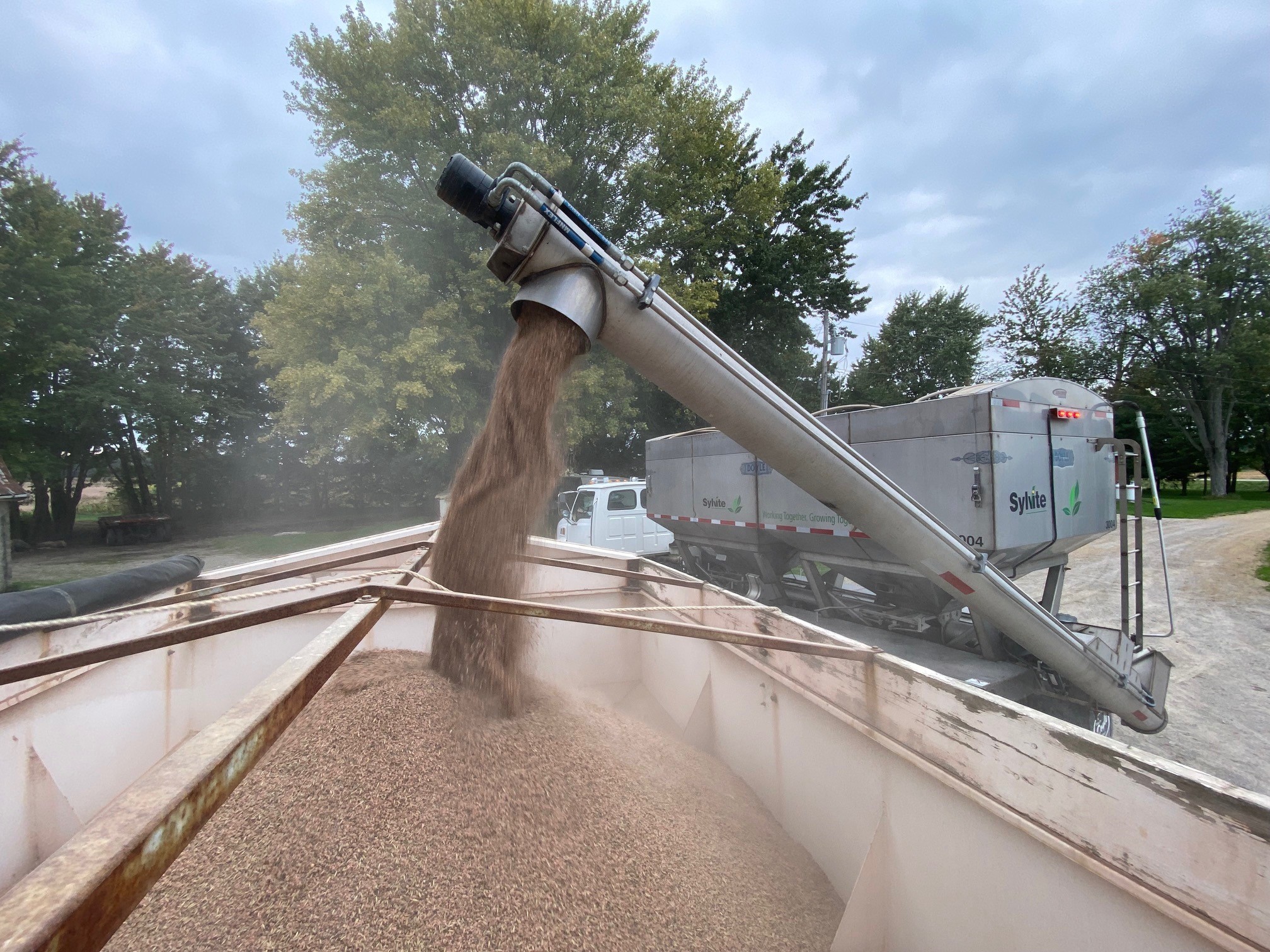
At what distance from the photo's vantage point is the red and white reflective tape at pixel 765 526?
457 centimetres

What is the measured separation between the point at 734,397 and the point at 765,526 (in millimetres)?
3342

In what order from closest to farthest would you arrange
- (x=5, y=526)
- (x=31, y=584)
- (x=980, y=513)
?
(x=980, y=513), (x=5, y=526), (x=31, y=584)

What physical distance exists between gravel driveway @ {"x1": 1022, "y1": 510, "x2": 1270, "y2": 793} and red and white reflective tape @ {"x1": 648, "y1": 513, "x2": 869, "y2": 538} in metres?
2.21

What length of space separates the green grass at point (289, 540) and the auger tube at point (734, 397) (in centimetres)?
1411

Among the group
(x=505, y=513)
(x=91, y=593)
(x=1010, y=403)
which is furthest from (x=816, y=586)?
(x=91, y=593)

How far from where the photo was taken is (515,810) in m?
1.77

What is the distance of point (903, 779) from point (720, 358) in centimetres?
152

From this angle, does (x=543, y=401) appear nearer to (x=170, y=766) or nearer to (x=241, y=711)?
(x=241, y=711)

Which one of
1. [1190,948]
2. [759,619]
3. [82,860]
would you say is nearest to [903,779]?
[1190,948]

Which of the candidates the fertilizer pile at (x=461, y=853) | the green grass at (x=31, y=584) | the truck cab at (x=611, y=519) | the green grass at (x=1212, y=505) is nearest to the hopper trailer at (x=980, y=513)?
the fertilizer pile at (x=461, y=853)

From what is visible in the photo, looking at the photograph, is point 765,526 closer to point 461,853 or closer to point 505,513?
point 505,513

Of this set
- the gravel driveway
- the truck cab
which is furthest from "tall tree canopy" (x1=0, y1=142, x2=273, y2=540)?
the gravel driveway

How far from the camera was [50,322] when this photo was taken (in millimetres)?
17078

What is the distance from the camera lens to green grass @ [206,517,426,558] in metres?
16.1
